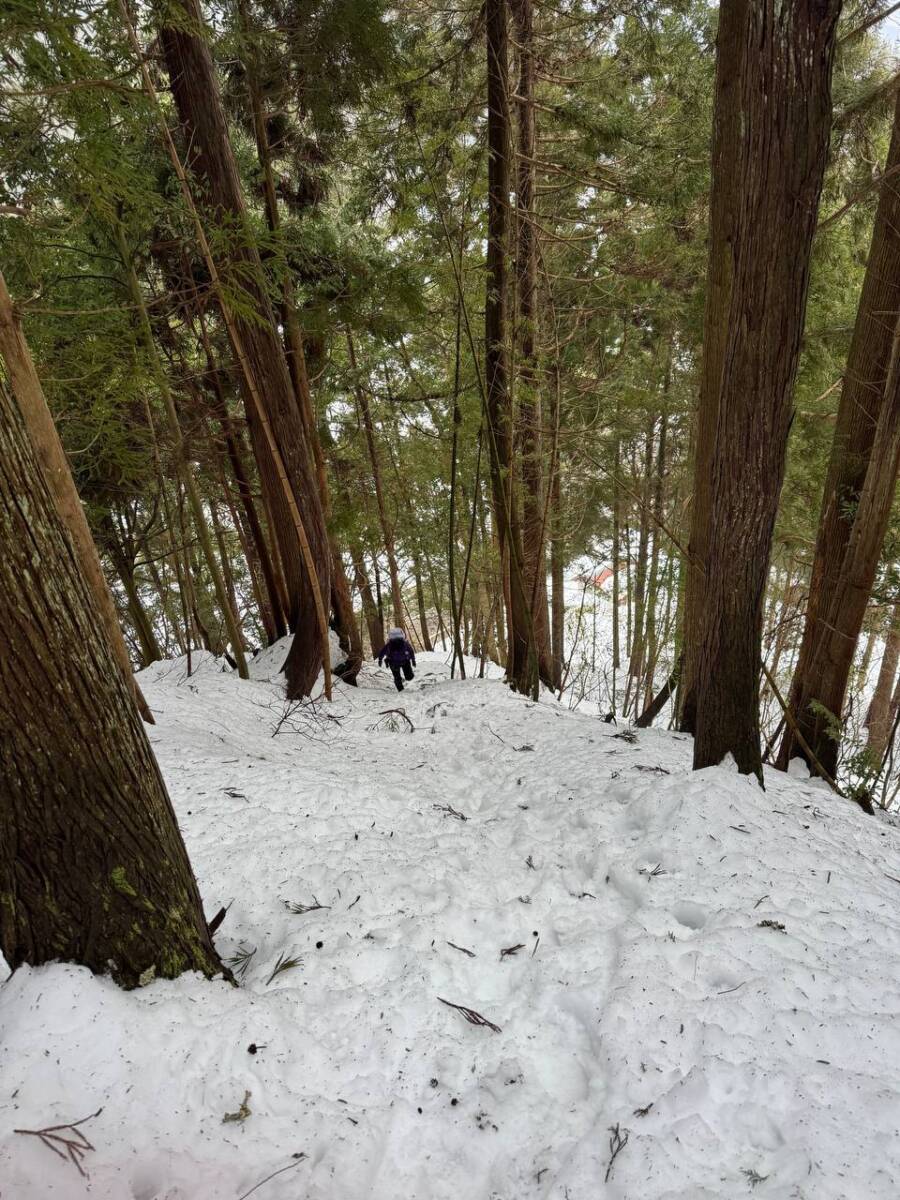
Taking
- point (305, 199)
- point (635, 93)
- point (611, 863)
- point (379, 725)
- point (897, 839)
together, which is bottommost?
point (379, 725)

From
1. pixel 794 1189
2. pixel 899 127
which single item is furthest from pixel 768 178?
pixel 794 1189

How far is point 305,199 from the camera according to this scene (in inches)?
307

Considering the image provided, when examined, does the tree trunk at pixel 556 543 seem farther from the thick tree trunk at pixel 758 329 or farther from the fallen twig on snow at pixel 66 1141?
the fallen twig on snow at pixel 66 1141

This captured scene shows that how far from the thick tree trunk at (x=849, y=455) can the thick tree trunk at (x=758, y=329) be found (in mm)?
1964

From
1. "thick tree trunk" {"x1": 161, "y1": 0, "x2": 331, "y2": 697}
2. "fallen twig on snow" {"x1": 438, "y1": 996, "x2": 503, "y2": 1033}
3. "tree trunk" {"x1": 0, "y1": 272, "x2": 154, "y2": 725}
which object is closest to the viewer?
"fallen twig on snow" {"x1": 438, "y1": 996, "x2": 503, "y2": 1033}

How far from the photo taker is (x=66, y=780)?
1.54 metres

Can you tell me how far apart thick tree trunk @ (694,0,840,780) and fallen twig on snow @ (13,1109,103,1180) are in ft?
11.2

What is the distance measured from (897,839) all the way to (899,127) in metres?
5.38

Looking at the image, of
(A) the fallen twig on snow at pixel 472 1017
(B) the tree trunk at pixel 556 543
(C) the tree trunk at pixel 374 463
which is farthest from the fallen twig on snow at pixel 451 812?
(C) the tree trunk at pixel 374 463

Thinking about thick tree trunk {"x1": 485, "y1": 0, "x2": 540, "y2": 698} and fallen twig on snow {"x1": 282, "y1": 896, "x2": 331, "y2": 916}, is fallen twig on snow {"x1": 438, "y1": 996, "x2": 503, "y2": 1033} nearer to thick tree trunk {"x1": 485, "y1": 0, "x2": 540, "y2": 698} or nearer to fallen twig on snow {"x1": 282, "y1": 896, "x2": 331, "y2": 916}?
fallen twig on snow {"x1": 282, "y1": 896, "x2": 331, "y2": 916}

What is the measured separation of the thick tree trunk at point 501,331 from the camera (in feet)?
17.7

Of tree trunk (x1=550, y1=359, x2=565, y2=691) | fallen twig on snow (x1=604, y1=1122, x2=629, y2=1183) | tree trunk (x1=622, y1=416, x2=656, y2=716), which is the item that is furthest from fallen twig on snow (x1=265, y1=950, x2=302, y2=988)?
tree trunk (x1=622, y1=416, x2=656, y2=716)

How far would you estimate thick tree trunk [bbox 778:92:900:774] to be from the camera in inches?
186

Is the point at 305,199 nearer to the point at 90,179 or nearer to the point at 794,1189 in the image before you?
the point at 90,179
